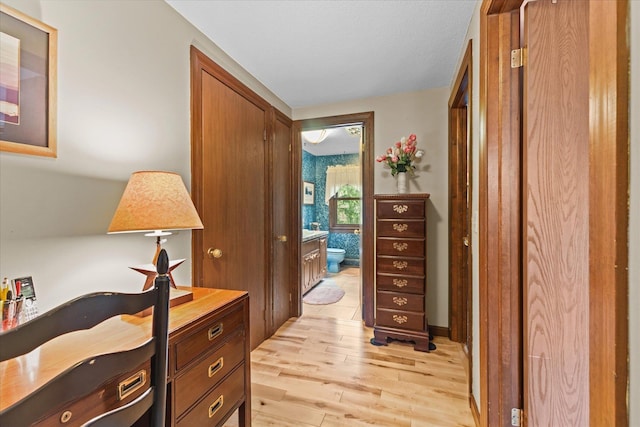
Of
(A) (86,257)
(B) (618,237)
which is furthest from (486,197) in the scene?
(A) (86,257)

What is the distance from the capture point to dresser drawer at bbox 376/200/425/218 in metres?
2.40

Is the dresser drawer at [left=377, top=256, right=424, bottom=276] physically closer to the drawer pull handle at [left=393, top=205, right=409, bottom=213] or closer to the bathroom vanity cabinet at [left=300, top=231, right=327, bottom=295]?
the drawer pull handle at [left=393, top=205, right=409, bottom=213]

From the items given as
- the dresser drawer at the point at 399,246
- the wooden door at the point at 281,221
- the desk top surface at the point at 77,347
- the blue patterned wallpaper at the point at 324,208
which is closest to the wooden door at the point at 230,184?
the wooden door at the point at 281,221

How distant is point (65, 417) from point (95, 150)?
102cm

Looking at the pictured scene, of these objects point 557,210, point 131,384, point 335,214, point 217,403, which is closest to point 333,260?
point 335,214

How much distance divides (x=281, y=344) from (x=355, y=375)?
78 centimetres

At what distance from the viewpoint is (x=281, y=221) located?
9.54ft

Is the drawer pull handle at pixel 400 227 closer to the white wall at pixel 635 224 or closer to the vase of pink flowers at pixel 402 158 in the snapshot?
the vase of pink flowers at pixel 402 158

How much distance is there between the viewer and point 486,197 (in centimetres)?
132

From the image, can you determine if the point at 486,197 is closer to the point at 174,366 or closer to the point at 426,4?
the point at 426,4

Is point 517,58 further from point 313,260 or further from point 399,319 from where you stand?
point 313,260

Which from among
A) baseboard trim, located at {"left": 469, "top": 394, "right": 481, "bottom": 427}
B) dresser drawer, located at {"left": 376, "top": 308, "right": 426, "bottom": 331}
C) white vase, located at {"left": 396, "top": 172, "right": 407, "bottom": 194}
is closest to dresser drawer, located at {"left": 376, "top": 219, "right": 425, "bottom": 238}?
white vase, located at {"left": 396, "top": 172, "right": 407, "bottom": 194}

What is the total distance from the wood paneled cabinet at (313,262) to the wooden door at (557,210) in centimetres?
286

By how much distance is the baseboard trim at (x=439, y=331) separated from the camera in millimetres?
2652
